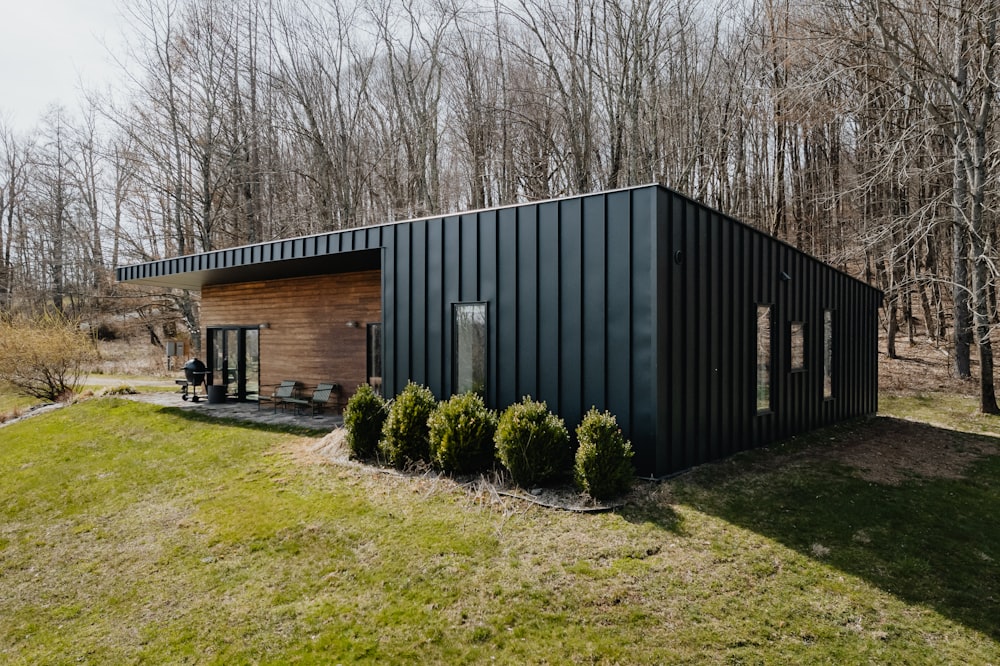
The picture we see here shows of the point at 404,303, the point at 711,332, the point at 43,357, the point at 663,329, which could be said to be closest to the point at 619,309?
the point at 663,329

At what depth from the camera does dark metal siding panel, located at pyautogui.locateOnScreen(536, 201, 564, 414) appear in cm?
613

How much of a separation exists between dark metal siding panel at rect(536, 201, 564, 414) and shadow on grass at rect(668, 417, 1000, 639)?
1.61 metres

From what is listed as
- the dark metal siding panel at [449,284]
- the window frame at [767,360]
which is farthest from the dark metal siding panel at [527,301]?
the window frame at [767,360]

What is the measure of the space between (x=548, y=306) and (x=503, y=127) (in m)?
12.6

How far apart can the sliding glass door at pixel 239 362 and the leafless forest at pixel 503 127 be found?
7.06 metres

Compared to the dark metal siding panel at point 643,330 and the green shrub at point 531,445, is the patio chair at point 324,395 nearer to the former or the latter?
the green shrub at point 531,445

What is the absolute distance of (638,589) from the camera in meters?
3.64

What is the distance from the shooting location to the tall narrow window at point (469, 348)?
6.80 meters

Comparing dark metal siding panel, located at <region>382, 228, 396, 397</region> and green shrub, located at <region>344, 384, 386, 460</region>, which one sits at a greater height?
dark metal siding panel, located at <region>382, 228, 396, 397</region>

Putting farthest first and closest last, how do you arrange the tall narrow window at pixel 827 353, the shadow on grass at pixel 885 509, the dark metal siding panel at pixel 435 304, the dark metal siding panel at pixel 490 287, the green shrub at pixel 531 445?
the tall narrow window at pixel 827 353, the dark metal siding panel at pixel 435 304, the dark metal siding panel at pixel 490 287, the green shrub at pixel 531 445, the shadow on grass at pixel 885 509

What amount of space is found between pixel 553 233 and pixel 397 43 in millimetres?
14673

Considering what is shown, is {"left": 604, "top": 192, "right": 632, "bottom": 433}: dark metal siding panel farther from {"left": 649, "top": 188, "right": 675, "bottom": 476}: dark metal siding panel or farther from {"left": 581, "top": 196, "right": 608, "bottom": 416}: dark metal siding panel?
{"left": 649, "top": 188, "right": 675, "bottom": 476}: dark metal siding panel

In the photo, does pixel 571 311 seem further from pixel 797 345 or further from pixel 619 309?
pixel 797 345

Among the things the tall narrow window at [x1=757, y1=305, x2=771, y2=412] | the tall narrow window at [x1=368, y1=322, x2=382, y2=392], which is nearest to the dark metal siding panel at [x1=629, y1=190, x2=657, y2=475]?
the tall narrow window at [x1=757, y1=305, x2=771, y2=412]
